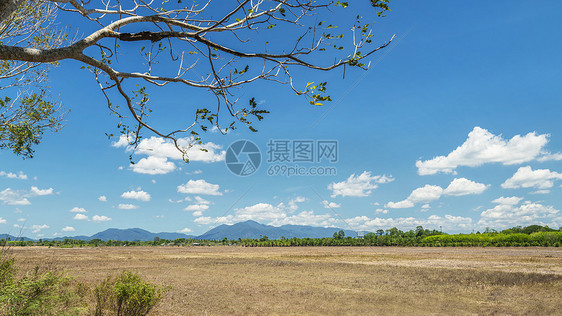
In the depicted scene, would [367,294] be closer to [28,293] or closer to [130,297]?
[130,297]

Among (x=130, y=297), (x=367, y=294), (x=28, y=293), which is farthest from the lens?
(x=367, y=294)

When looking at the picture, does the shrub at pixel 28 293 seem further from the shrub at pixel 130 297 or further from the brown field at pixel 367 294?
the brown field at pixel 367 294

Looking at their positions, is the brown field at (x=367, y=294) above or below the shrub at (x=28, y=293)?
below

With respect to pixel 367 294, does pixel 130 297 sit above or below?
above

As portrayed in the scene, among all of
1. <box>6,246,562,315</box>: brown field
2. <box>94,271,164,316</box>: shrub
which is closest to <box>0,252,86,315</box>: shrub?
<box>94,271,164,316</box>: shrub

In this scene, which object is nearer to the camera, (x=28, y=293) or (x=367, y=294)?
(x=28, y=293)

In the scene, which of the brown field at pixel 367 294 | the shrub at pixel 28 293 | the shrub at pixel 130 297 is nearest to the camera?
the shrub at pixel 28 293

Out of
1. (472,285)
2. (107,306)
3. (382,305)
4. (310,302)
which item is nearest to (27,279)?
(107,306)

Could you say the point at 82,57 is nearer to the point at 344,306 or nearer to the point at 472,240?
the point at 344,306

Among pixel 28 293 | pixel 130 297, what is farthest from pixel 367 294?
pixel 28 293

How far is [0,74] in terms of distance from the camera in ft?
36.0

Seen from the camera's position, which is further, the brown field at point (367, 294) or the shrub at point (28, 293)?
the brown field at point (367, 294)

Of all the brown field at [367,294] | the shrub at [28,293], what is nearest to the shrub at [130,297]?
the shrub at [28,293]

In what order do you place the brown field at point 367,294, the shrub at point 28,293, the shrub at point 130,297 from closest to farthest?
the shrub at point 28,293, the shrub at point 130,297, the brown field at point 367,294
